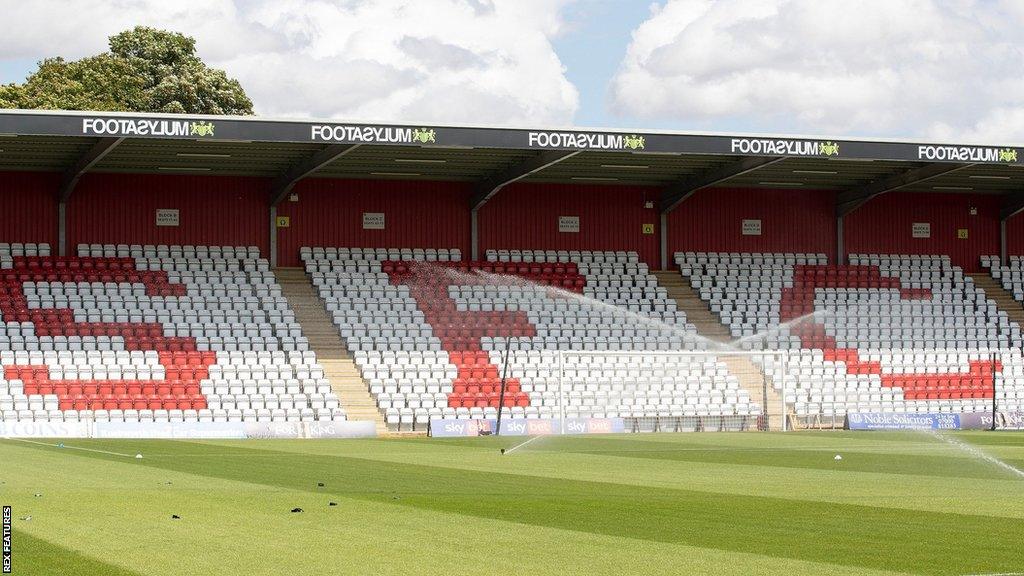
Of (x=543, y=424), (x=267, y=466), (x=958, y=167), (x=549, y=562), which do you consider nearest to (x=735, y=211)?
(x=958, y=167)

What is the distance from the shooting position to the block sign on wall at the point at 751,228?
43906 millimetres

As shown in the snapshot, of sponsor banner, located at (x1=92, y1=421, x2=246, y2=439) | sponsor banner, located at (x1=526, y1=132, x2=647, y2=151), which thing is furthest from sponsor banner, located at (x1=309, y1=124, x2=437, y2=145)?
sponsor banner, located at (x1=92, y1=421, x2=246, y2=439)

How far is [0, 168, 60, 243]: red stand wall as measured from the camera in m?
37.7

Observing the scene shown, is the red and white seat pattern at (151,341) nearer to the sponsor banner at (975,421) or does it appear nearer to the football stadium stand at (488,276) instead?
the football stadium stand at (488,276)

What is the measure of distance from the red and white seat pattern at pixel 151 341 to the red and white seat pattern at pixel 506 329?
1782 mm

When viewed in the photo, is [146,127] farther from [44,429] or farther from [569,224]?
[569,224]

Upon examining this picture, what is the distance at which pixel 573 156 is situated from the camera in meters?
38.0

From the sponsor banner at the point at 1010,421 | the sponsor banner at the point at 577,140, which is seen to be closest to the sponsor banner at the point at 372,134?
the sponsor banner at the point at 577,140

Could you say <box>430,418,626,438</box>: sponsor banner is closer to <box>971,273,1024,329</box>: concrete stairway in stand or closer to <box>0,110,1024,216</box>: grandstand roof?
<box>0,110,1024,216</box>: grandstand roof

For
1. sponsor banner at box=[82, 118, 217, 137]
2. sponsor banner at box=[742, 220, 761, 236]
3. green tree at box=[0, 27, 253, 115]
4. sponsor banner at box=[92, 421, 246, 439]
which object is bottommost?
sponsor banner at box=[92, 421, 246, 439]

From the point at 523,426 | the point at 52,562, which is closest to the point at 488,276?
the point at 523,426

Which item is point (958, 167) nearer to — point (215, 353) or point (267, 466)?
point (215, 353)

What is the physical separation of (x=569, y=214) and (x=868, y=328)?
8.92 m

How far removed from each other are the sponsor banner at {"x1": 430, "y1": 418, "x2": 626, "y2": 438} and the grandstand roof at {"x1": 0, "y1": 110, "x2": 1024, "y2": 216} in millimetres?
6479
